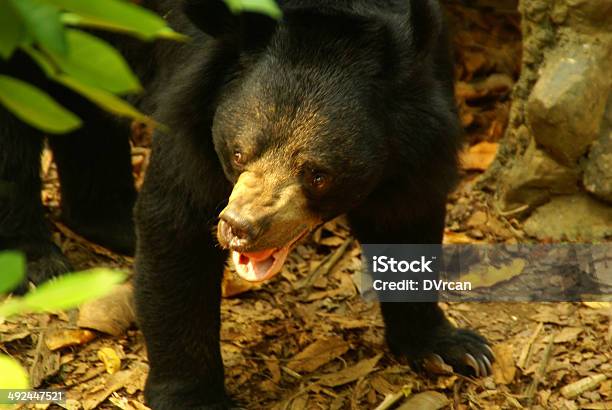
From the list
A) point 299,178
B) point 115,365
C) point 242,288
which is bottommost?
point 115,365

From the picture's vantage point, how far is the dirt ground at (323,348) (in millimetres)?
5328

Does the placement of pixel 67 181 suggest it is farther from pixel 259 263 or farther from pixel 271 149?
pixel 271 149

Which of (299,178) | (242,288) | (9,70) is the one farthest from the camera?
(242,288)

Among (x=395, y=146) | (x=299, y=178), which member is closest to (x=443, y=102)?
(x=395, y=146)

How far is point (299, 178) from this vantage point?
3.85 meters

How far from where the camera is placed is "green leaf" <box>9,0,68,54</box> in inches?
46.1

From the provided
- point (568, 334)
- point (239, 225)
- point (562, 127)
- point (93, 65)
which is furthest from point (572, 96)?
point (93, 65)

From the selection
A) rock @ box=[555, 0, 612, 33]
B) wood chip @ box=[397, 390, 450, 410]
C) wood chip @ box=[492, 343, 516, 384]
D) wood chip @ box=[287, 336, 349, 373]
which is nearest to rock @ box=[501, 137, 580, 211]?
rock @ box=[555, 0, 612, 33]

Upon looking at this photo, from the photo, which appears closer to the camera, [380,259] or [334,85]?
[334,85]

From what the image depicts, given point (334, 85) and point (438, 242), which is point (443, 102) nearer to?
point (334, 85)

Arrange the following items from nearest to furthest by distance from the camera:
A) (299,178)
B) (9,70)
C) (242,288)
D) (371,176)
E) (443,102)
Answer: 1. (299,178)
2. (371,176)
3. (443,102)
4. (9,70)
5. (242,288)

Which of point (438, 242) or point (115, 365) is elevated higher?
point (438, 242)

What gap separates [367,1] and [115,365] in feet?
8.82

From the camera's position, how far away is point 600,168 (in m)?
6.31
